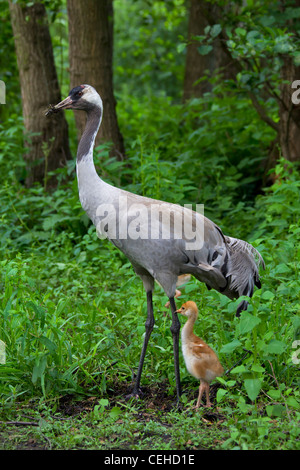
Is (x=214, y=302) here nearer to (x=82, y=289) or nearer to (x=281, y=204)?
(x=82, y=289)

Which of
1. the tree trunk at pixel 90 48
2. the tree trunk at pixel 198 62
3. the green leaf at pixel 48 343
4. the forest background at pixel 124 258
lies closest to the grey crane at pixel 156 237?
the forest background at pixel 124 258

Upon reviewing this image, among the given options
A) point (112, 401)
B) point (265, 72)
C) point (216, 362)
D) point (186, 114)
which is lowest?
point (112, 401)

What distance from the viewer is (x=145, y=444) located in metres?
3.56

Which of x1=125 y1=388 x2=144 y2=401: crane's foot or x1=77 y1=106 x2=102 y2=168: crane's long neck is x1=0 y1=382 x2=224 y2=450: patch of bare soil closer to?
x1=125 y1=388 x2=144 y2=401: crane's foot

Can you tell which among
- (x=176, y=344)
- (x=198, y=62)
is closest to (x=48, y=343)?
(x=176, y=344)

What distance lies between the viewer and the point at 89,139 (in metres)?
4.41

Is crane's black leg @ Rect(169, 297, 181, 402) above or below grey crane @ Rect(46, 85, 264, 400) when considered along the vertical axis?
below

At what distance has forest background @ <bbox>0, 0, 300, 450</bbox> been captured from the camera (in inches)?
149

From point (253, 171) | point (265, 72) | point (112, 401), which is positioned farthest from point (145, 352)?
point (253, 171)

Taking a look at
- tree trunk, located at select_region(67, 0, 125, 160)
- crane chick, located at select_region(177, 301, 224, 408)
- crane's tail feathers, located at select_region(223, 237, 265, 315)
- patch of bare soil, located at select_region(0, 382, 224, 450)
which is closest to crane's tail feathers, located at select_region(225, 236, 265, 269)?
crane's tail feathers, located at select_region(223, 237, 265, 315)

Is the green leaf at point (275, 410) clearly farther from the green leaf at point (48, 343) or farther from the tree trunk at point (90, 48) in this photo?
the tree trunk at point (90, 48)

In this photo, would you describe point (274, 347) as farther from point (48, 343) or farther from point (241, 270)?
point (48, 343)

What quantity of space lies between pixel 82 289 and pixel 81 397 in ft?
5.97

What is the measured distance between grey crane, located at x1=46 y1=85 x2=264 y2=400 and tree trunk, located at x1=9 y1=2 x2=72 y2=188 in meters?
4.13
